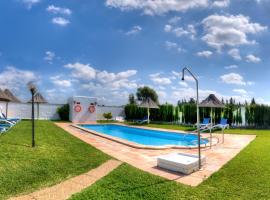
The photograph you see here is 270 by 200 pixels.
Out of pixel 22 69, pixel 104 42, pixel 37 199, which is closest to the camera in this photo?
pixel 37 199

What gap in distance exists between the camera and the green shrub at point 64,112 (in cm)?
2845

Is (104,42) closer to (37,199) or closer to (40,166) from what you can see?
(40,166)

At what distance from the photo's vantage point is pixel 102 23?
643 inches

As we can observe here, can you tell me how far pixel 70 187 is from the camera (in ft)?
17.6

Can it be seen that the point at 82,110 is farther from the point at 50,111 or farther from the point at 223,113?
the point at 223,113

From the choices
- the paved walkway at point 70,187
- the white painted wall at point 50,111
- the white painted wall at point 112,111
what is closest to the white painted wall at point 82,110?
the white painted wall at point 50,111

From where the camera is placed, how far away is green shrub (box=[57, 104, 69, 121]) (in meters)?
28.5

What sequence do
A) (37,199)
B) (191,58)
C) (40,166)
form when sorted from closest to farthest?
1. (37,199)
2. (40,166)
3. (191,58)

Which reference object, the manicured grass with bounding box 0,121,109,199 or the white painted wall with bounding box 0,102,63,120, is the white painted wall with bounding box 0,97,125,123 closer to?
the white painted wall with bounding box 0,102,63,120

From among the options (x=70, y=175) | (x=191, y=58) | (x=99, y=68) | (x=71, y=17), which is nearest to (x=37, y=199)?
(x=70, y=175)

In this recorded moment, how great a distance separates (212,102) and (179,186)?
13.9 metres

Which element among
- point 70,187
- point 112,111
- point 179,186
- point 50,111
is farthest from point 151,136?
point 50,111

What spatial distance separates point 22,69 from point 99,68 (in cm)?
773

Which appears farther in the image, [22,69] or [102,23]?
[22,69]
